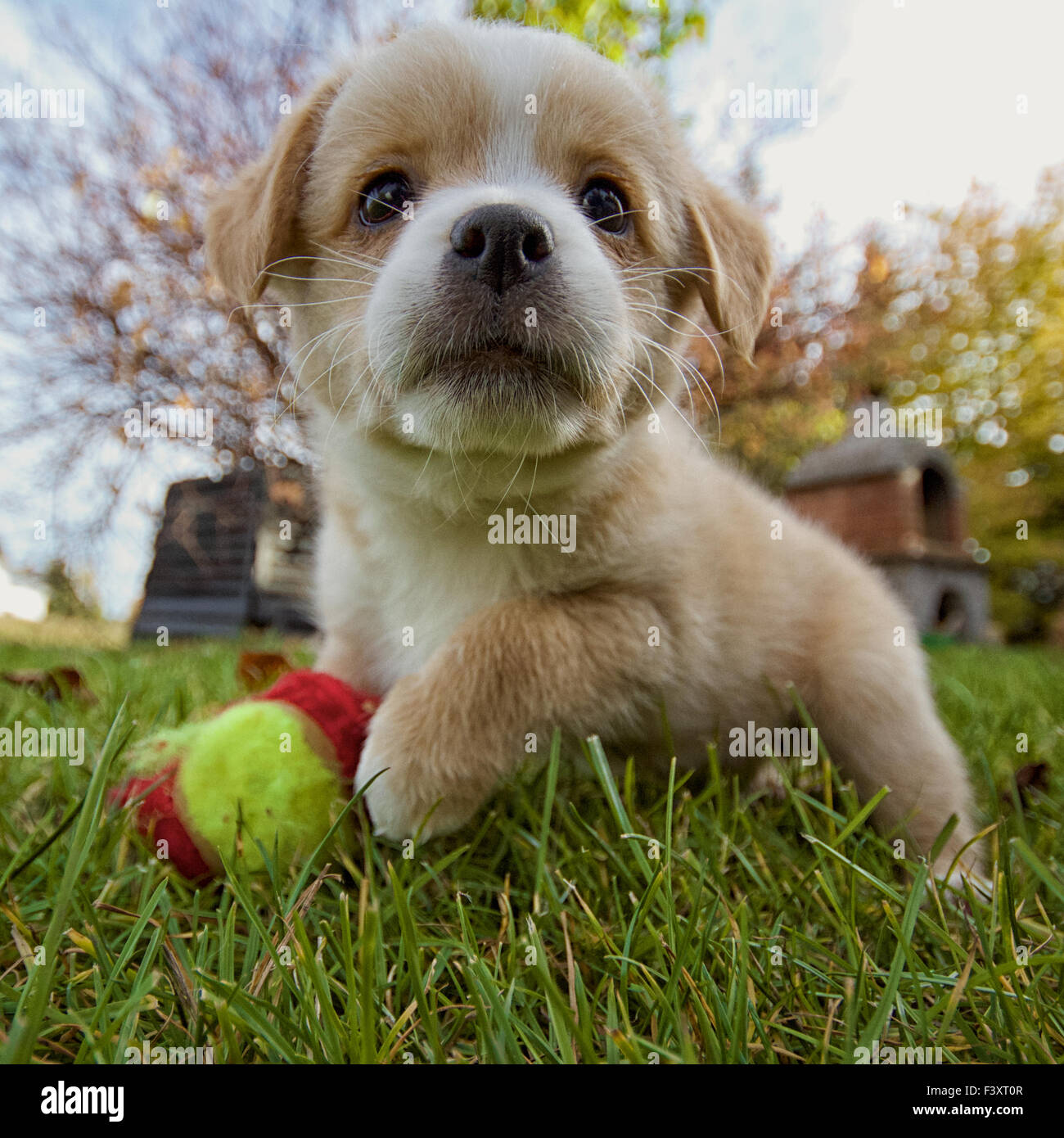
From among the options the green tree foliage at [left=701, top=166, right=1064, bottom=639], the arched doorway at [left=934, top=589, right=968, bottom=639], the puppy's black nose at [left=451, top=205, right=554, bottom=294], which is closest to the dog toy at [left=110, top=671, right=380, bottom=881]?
the puppy's black nose at [left=451, top=205, right=554, bottom=294]

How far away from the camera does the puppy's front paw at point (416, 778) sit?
4.88 feet

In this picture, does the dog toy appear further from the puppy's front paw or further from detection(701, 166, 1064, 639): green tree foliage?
detection(701, 166, 1064, 639): green tree foliage

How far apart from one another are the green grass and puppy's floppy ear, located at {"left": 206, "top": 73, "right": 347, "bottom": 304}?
3.26 ft

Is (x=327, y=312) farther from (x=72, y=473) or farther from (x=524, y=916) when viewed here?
(x=72, y=473)

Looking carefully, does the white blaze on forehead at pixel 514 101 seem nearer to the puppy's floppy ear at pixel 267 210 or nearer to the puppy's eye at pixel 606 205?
the puppy's eye at pixel 606 205

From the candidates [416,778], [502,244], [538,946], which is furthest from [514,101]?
[538,946]

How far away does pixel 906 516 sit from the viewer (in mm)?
10547

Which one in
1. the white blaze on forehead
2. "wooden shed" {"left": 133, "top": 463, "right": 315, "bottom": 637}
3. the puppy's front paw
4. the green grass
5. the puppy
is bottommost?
the green grass

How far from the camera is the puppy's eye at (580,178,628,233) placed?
172 cm

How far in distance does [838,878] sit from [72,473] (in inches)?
229

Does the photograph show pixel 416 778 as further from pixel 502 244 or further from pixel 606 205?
pixel 606 205

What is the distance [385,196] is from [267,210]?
26 centimetres
